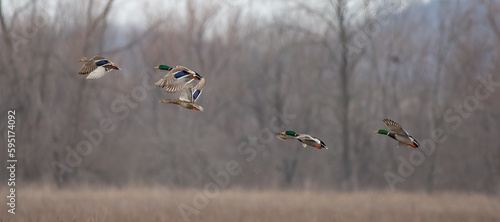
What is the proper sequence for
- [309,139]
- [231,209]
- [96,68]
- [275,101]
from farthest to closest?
[275,101], [231,209], [96,68], [309,139]

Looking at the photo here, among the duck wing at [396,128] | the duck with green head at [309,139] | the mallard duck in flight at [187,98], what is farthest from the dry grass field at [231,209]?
the duck wing at [396,128]

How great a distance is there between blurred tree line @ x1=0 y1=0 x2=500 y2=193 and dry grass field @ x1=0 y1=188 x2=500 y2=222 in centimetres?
291

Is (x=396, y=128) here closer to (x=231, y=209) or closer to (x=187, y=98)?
(x=187, y=98)

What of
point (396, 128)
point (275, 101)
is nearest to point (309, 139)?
point (396, 128)

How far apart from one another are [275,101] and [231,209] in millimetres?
8246

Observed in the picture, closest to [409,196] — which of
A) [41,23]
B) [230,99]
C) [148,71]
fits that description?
[230,99]

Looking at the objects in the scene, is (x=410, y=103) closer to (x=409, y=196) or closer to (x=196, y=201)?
(x=409, y=196)

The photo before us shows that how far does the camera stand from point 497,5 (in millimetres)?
18281

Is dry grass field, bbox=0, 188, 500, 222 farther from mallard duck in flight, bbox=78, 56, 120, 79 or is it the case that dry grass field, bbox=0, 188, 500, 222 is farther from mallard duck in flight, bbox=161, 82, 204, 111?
mallard duck in flight, bbox=161, 82, 204, 111

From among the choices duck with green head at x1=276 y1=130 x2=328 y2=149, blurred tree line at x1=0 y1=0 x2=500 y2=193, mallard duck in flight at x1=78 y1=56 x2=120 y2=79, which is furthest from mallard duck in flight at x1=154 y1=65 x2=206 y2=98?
blurred tree line at x1=0 y1=0 x2=500 y2=193

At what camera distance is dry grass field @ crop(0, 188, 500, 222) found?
408 inches

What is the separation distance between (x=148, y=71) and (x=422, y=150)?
8.20 m

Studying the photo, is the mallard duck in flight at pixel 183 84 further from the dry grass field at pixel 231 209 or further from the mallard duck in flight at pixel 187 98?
the dry grass field at pixel 231 209

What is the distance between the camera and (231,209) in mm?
11742
